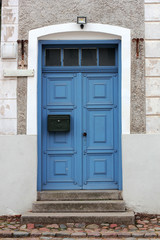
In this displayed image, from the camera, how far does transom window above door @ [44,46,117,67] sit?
6.37 m

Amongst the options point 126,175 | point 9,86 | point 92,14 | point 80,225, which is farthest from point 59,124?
point 92,14

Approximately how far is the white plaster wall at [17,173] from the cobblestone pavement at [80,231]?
37 cm

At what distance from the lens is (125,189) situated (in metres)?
5.95

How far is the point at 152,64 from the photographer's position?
606cm

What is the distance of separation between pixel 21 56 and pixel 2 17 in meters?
0.80

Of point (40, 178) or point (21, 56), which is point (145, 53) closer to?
point (21, 56)

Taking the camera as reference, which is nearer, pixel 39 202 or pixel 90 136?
pixel 39 202

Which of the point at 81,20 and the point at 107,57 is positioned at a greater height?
the point at 81,20

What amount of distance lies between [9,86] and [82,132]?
1.56 meters

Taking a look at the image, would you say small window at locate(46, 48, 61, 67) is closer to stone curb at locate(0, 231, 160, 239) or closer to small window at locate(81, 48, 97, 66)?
small window at locate(81, 48, 97, 66)

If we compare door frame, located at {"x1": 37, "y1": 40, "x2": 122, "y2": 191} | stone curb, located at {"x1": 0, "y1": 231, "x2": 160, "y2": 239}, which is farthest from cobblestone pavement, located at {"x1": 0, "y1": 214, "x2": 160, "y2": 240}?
door frame, located at {"x1": 37, "y1": 40, "x2": 122, "y2": 191}

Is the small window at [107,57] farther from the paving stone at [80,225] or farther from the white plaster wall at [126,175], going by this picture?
the paving stone at [80,225]

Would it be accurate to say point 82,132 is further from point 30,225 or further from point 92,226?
point 30,225

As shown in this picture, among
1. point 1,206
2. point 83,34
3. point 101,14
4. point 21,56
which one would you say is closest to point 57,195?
point 1,206
